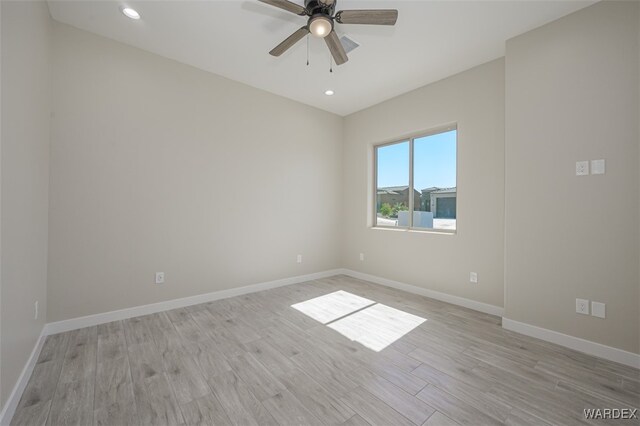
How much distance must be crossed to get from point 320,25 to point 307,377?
2.67 meters

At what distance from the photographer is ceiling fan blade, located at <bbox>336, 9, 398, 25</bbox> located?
1.91m

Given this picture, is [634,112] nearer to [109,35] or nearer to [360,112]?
[360,112]

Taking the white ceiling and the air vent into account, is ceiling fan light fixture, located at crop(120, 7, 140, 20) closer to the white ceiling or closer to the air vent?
the white ceiling

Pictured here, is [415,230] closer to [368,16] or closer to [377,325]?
[377,325]

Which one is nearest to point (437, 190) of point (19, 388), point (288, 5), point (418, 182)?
point (418, 182)

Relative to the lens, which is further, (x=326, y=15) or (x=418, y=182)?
(x=418, y=182)

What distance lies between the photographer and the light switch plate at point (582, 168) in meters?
2.24

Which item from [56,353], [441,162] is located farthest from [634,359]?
[56,353]

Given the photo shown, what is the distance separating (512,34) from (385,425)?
11.7 feet

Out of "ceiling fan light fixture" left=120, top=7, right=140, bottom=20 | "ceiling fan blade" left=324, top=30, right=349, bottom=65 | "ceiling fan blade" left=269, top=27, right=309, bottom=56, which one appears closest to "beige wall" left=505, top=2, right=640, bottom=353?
"ceiling fan blade" left=324, top=30, right=349, bottom=65

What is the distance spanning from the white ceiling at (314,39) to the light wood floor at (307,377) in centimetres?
298

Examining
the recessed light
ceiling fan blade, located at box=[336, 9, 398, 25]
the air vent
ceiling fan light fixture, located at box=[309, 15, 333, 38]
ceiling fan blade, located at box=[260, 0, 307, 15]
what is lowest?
ceiling fan light fixture, located at box=[309, 15, 333, 38]

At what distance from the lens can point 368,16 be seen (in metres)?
1.97

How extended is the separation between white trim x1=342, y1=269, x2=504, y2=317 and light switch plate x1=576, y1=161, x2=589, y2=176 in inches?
63.3
